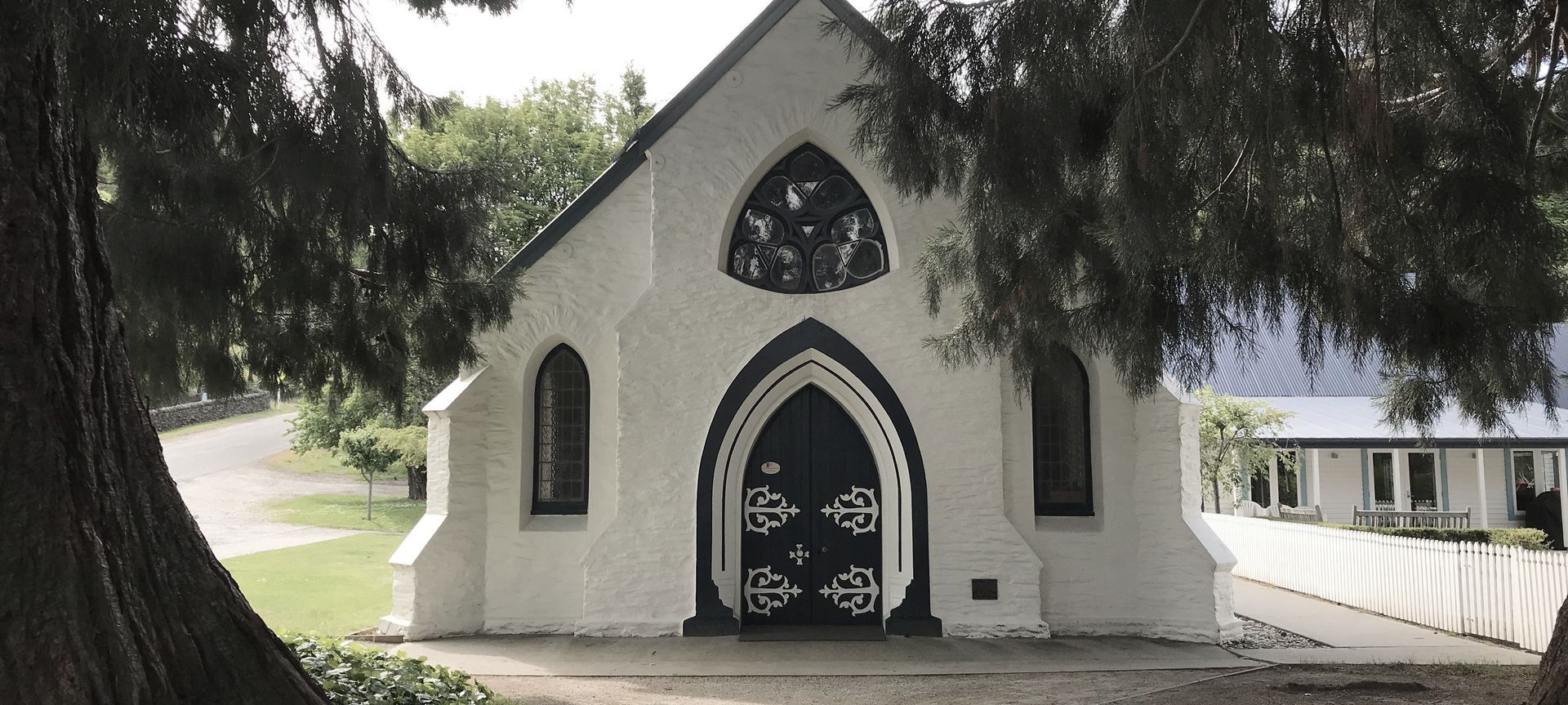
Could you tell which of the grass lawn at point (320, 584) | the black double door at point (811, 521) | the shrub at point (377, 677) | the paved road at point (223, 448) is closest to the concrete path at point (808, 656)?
the black double door at point (811, 521)

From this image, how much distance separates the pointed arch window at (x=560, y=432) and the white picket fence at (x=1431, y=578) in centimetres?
994

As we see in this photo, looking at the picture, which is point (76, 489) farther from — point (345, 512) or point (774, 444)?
point (345, 512)

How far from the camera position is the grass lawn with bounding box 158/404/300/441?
40.0 m

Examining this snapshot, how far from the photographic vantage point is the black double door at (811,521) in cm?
1107

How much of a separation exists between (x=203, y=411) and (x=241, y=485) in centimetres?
1488

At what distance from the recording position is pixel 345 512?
29.1 metres

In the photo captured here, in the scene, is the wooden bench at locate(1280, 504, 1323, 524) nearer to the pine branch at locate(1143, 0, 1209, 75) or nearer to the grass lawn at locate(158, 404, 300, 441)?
the pine branch at locate(1143, 0, 1209, 75)

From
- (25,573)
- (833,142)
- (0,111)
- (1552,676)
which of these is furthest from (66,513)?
(833,142)

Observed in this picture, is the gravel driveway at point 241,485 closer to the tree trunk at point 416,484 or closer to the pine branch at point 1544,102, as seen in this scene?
the tree trunk at point 416,484

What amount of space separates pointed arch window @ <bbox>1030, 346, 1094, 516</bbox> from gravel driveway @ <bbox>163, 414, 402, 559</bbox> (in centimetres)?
1605

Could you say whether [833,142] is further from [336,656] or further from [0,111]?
[0,111]

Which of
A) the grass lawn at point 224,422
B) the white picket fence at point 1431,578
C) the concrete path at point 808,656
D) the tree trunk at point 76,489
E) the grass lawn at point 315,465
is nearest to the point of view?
the tree trunk at point 76,489

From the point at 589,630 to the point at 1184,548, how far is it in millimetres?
6332

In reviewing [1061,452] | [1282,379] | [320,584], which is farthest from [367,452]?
[1282,379]
